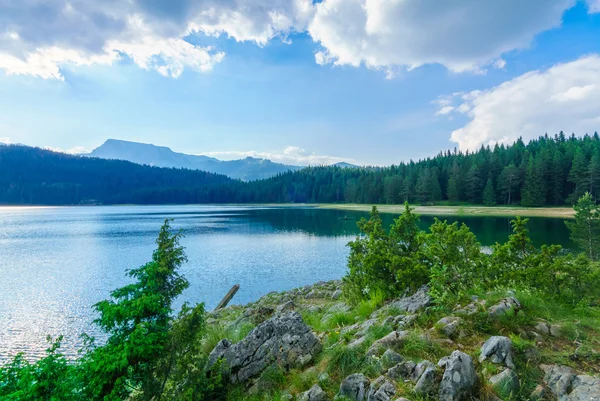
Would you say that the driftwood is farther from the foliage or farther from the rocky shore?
the rocky shore

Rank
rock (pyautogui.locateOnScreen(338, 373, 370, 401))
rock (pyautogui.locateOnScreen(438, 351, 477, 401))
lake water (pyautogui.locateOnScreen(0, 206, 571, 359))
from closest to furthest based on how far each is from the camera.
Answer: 1. rock (pyautogui.locateOnScreen(438, 351, 477, 401))
2. rock (pyautogui.locateOnScreen(338, 373, 370, 401))
3. lake water (pyautogui.locateOnScreen(0, 206, 571, 359))

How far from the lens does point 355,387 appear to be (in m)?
4.77

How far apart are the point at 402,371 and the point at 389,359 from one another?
1.08 ft

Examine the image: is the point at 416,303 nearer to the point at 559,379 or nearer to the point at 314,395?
the point at 559,379

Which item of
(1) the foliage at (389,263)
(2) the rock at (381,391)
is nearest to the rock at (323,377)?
(2) the rock at (381,391)

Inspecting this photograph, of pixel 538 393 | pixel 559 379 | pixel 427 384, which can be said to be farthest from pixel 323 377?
pixel 559 379

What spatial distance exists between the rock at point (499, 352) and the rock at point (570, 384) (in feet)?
1.52

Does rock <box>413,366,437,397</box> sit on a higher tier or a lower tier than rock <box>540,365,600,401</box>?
lower

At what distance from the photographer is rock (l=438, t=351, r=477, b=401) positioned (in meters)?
4.16

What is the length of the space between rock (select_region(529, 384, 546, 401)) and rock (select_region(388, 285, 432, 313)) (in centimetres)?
255

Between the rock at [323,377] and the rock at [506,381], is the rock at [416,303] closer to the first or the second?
the rock at [506,381]

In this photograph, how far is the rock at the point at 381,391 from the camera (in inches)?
175

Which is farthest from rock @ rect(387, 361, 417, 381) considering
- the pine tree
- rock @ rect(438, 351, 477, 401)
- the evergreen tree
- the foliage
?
the pine tree

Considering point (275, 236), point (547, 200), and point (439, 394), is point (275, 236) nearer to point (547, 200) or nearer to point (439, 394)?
point (439, 394)
